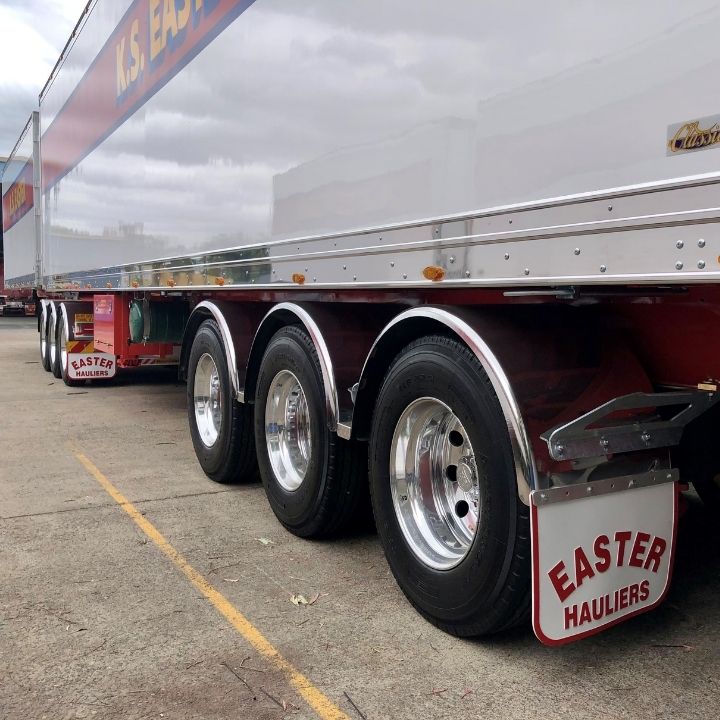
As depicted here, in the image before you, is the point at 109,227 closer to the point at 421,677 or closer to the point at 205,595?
the point at 205,595

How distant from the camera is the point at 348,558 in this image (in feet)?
12.2

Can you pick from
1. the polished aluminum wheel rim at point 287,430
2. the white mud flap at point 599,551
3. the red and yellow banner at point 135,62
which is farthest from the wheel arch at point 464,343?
the red and yellow banner at point 135,62

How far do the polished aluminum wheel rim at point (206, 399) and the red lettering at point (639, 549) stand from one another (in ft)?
10.6

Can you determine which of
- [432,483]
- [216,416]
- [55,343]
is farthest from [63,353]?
[432,483]

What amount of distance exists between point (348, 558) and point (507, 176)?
212 cm

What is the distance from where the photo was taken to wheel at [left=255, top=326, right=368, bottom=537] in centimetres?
366

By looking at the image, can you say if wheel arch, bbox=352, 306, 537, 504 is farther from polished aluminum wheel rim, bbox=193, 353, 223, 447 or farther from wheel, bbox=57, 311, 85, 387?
wheel, bbox=57, 311, 85, 387

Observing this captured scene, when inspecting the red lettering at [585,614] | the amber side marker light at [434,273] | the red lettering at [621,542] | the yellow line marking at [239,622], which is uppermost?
the amber side marker light at [434,273]

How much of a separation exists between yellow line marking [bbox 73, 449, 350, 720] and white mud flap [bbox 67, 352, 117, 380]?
5.58 m

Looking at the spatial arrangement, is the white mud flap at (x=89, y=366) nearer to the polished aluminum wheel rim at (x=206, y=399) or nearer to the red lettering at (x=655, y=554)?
the polished aluminum wheel rim at (x=206, y=399)

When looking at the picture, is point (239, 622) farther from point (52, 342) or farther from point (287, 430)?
point (52, 342)

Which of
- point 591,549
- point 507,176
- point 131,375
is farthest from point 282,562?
point 131,375

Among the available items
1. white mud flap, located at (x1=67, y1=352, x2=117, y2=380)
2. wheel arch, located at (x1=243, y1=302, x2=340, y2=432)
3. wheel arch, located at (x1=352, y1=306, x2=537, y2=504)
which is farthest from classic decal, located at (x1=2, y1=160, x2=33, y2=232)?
wheel arch, located at (x1=352, y1=306, x2=537, y2=504)

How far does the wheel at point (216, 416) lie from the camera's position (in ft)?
15.8
